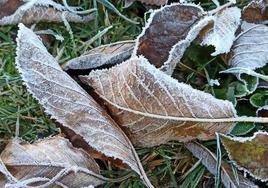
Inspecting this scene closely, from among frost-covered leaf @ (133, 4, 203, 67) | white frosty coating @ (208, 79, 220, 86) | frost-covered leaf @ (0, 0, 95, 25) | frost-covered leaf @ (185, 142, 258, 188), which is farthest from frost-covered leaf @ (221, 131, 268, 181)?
frost-covered leaf @ (0, 0, 95, 25)

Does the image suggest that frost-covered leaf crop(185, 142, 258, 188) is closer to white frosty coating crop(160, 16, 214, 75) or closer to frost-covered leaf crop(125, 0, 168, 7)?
white frosty coating crop(160, 16, 214, 75)

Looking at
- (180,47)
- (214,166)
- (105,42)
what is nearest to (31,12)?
(105,42)

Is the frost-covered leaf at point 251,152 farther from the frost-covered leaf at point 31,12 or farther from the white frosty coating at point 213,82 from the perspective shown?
the frost-covered leaf at point 31,12

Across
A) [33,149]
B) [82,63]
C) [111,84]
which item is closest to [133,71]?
[111,84]

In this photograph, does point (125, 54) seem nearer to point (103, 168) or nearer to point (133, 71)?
point (133, 71)

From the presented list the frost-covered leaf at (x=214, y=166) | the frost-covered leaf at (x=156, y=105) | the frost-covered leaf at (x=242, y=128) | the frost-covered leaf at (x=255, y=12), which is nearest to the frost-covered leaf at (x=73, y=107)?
the frost-covered leaf at (x=156, y=105)
